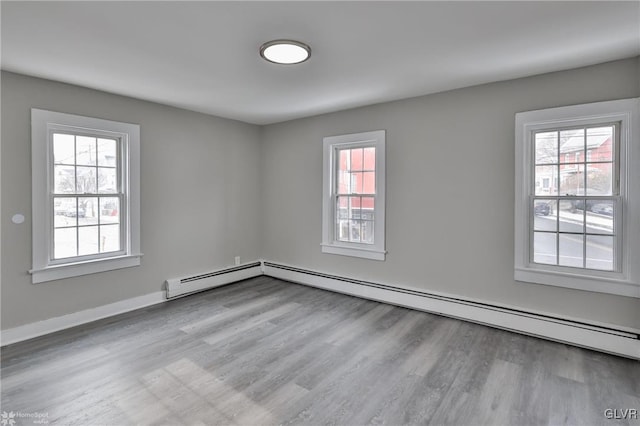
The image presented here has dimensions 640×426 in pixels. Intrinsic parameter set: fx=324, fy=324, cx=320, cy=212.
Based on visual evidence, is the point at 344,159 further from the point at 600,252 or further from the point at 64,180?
the point at 64,180

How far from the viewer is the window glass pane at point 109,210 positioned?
3773 mm

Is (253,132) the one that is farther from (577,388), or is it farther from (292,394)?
(577,388)

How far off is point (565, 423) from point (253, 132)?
5.15 m

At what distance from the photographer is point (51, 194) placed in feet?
10.9

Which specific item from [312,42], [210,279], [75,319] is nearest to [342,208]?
[210,279]

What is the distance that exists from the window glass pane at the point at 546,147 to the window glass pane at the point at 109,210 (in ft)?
15.4

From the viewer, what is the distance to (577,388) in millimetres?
2381

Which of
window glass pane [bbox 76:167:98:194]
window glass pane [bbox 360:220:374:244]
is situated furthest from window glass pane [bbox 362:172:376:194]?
window glass pane [bbox 76:167:98:194]

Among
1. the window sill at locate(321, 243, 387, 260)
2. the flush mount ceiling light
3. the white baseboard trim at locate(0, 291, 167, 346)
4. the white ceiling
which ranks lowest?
the white baseboard trim at locate(0, 291, 167, 346)

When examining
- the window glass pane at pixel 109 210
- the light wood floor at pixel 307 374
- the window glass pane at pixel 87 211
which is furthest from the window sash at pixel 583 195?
the window glass pane at pixel 87 211

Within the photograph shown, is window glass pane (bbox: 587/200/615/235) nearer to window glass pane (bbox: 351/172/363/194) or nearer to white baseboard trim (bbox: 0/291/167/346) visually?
window glass pane (bbox: 351/172/363/194)

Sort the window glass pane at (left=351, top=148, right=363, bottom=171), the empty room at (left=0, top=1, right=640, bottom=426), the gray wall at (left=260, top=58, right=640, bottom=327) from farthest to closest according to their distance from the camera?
the window glass pane at (left=351, top=148, right=363, bottom=171) < the gray wall at (left=260, top=58, right=640, bottom=327) < the empty room at (left=0, top=1, right=640, bottom=426)

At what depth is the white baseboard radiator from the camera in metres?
4.34

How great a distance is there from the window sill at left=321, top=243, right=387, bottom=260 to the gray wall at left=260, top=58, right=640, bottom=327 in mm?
78
